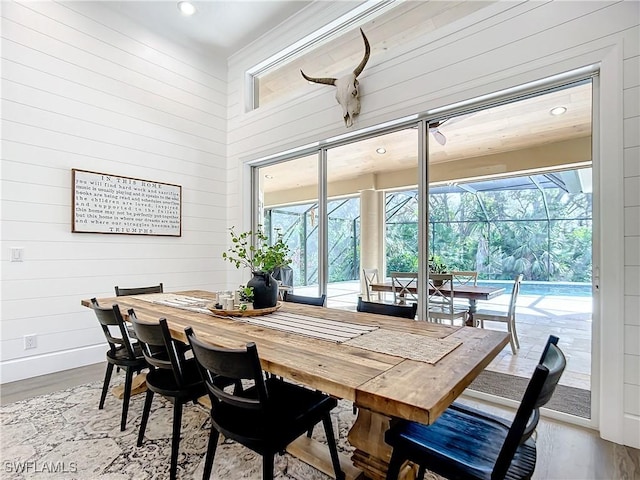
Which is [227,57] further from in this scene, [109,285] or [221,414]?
[221,414]

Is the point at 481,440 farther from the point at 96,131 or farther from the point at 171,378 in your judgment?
the point at 96,131

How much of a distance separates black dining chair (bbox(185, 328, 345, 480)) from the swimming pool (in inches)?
75.0

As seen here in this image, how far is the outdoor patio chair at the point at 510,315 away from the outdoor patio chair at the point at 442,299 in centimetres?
18

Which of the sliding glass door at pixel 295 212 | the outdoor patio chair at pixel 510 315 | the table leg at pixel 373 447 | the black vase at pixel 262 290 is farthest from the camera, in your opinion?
the sliding glass door at pixel 295 212

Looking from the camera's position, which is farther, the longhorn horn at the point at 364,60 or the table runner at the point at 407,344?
the longhorn horn at the point at 364,60

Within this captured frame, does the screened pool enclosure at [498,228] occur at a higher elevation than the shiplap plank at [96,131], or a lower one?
lower

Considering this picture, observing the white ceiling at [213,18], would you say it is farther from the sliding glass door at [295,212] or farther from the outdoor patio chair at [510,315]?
the outdoor patio chair at [510,315]

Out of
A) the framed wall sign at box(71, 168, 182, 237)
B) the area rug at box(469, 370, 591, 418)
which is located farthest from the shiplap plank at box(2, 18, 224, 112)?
the area rug at box(469, 370, 591, 418)

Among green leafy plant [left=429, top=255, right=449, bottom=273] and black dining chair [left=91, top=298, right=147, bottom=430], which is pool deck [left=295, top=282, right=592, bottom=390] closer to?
green leafy plant [left=429, top=255, right=449, bottom=273]

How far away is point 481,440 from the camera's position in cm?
132

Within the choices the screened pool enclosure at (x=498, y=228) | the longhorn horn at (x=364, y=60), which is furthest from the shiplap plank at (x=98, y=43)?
the screened pool enclosure at (x=498, y=228)

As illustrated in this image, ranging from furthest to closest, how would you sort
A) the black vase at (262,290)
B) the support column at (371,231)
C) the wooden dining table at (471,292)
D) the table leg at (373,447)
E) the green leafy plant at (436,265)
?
the support column at (371,231) < the green leafy plant at (436,265) < the wooden dining table at (471,292) < the black vase at (262,290) < the table leg at (373,447)

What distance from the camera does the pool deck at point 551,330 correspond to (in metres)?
2.38

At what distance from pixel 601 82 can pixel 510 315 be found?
1.82 m
